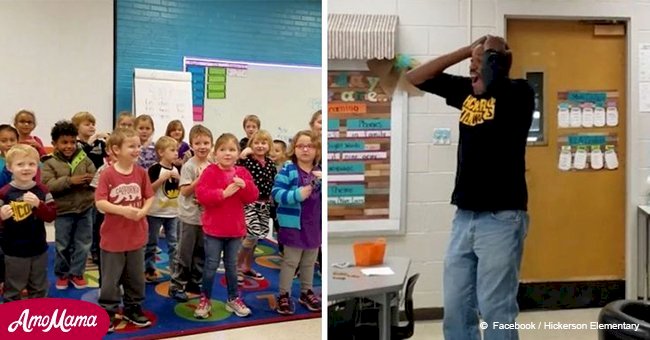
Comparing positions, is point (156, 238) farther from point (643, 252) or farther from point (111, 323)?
point (643, 252)

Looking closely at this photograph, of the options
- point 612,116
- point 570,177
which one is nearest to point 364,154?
point 570,177

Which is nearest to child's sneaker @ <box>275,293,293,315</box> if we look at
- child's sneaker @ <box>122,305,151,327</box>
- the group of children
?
→ the group of children

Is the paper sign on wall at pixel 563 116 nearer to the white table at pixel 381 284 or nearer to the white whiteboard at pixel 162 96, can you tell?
the white table at pixel 381 284

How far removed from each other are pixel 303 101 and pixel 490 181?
52 centimetres

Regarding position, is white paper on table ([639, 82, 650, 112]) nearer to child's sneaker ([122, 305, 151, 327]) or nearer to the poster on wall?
the poster on wall

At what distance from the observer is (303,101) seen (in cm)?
164

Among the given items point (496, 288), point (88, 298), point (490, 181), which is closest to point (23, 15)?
point (88, 298)

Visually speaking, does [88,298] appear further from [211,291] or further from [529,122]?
[529,122]

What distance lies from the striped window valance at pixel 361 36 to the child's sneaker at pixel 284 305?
657 mm

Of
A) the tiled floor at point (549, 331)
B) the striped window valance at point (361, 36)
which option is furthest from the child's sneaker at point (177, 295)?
the striped window valance at point (361, 36)

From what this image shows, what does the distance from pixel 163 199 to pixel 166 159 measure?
104 mm

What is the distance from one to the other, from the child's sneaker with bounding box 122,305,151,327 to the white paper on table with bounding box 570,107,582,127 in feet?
3.89

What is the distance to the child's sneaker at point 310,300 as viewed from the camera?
5.48ft

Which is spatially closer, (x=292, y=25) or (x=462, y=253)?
(x=462, y=253)
